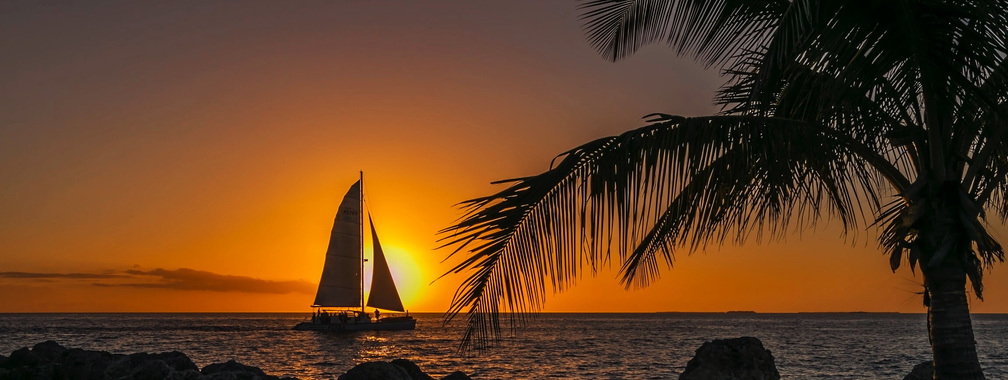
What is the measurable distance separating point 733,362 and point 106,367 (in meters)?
11.9

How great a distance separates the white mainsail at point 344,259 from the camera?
6925 centimetres

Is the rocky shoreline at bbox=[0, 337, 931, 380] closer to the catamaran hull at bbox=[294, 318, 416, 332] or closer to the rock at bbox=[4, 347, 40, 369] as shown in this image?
the rock at bbox=[4, 347, 40, 369]

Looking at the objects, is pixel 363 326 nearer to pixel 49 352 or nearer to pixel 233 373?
pixel 49 352

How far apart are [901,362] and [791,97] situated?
160 ft

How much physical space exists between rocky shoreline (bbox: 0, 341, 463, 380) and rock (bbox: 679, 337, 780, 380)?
4.38m

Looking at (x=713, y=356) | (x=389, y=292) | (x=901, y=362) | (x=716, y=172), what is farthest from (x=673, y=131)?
(x=389, y=292)

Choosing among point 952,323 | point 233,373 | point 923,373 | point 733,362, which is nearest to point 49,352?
point 233,373

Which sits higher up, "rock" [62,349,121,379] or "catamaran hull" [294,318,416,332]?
"catamaran hull" [294,318,416,332]

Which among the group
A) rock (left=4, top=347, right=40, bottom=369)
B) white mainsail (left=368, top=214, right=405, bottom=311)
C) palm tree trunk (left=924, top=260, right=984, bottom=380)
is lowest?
rock (left=4, top=347, right=40, bottom=369)

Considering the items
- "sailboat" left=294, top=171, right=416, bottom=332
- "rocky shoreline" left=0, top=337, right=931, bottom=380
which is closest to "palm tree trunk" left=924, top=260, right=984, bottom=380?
"rocky shoreline" left=0, top=337, right=931, bottom=380

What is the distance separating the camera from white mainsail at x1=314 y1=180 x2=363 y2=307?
227 ft

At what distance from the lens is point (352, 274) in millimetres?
72125

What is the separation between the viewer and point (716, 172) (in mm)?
6645

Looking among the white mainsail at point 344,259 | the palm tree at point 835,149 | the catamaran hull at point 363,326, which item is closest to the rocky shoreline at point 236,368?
the palm tree at point 835,149
